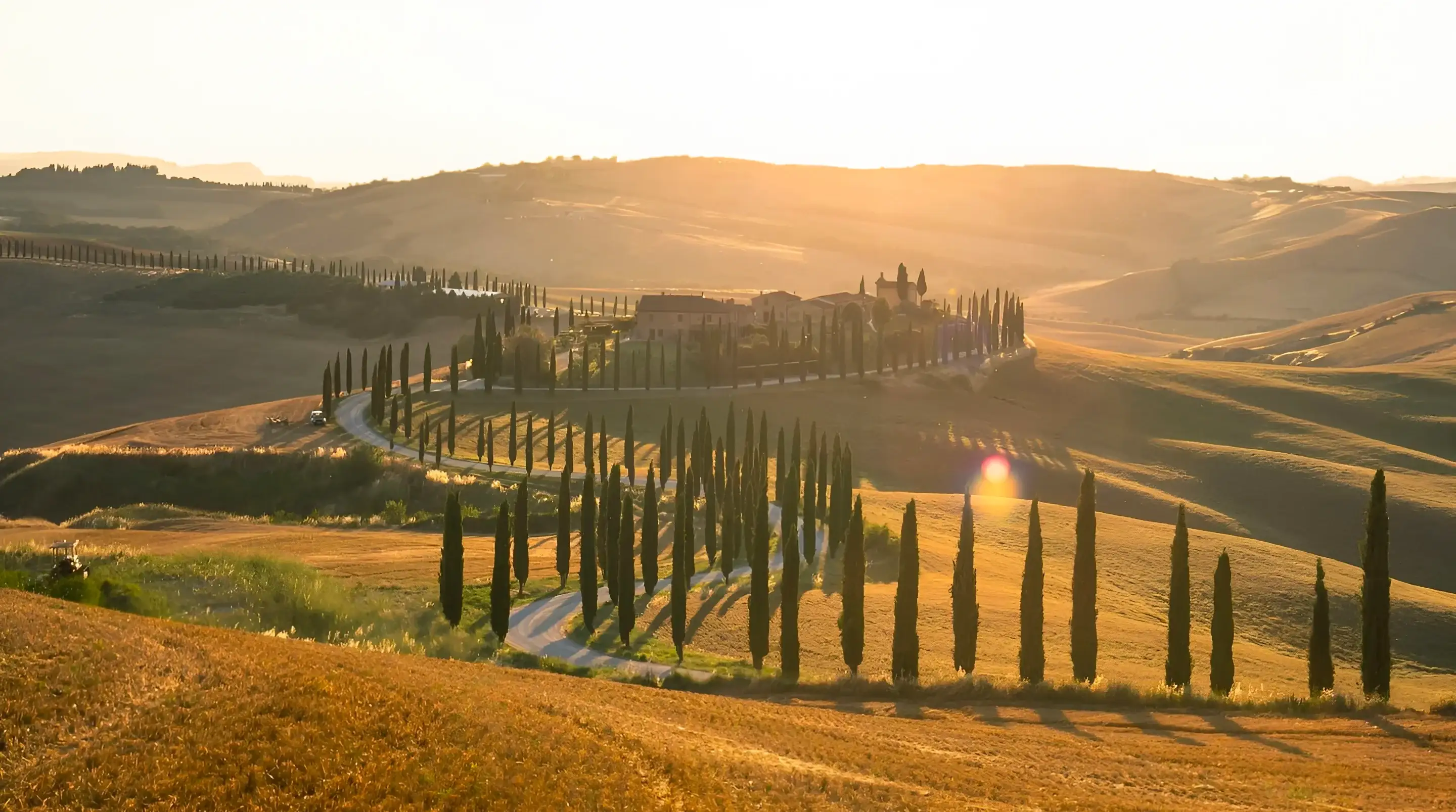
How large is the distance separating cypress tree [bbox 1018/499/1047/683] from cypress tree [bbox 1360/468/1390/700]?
10.8 metres

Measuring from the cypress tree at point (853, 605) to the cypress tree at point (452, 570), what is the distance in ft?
48.2

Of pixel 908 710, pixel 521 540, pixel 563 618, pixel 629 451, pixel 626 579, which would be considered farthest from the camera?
pixel 629 451

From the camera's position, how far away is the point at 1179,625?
4597 centimetres

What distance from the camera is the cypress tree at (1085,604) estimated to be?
4594cm

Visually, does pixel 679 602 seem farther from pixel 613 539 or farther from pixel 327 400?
pixel 327 400

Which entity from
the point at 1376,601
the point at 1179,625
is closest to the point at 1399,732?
the point at 1376,601

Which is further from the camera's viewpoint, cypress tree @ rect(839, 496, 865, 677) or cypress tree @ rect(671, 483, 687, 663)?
cypress tree @ rect(671, 483, 687, 663)

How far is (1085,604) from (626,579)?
685 inches

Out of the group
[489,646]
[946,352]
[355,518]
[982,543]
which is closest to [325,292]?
[946,352]

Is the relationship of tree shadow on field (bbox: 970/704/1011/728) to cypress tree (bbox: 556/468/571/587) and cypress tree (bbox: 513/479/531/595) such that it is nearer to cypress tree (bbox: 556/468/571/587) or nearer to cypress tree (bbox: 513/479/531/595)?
cypress tree (bbox: 513/479/531/595)

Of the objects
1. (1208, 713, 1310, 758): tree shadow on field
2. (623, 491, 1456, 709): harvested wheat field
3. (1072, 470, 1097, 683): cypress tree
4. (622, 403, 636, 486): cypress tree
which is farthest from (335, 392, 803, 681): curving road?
(1208, 713, 1310, 758): tree shadow on field

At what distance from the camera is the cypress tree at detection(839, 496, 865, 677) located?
149ft

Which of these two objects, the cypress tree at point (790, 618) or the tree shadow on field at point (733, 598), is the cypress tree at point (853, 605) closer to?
the cypress tree at point (790, 618)

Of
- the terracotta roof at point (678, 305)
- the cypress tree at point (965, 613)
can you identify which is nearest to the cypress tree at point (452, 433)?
the terracotta roof at point (678, 305)
